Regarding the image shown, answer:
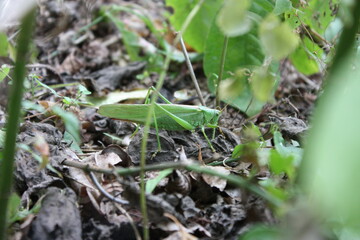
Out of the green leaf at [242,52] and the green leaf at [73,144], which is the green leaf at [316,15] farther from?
the green leaf at [73,144]

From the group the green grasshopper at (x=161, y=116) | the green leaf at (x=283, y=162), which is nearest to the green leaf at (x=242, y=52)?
the green grasshopper at (x=161, y=116)

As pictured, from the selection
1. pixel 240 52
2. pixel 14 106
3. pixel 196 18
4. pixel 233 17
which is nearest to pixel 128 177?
pixel 14 106

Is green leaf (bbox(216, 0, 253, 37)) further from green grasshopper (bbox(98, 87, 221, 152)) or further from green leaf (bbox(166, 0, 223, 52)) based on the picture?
green leaf (bbox(166, 0, 223, 52))

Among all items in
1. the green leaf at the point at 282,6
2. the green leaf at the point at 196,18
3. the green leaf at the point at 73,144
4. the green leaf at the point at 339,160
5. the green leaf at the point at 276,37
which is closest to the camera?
the green leaf at the point at 339,160

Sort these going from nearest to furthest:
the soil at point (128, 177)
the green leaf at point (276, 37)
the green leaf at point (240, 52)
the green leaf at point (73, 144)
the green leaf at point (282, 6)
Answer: the green leaf at point (276, 37) → the soil at point (128, 177) → the green leaf at point (282, 6) → the green leaf at point (73, 144) → the green leaf at point (240, 52)

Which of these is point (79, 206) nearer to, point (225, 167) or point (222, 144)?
point (225, 167)

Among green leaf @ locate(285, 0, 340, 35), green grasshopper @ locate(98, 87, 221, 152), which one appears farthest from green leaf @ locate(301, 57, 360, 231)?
green grasshopper @ locate(98, 87, 221, 152)

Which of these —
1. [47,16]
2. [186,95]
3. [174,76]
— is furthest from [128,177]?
[47,16]

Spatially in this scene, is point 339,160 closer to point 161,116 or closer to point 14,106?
point 14,106

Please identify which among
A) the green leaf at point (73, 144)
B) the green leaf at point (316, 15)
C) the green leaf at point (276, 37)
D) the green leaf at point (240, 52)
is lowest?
the green leaf at point (73, 144)
